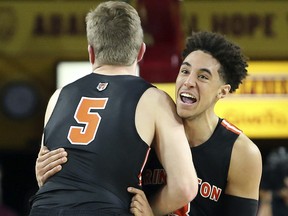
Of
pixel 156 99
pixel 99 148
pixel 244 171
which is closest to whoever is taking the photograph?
pixel 99 148

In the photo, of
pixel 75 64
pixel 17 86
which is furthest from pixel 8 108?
pixel 75 64

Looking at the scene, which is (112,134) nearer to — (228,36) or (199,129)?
(199,129)

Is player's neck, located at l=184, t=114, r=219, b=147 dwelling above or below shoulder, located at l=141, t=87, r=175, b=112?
below

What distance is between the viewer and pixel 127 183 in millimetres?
3861

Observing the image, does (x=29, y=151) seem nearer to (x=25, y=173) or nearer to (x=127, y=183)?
(x=25, y=173)

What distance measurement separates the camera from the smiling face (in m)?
4.22

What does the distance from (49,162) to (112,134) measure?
326 mm

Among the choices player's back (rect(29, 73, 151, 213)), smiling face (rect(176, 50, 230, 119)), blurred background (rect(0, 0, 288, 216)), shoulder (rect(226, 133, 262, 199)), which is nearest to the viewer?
player's back (rect(29, 73, 151, 213))

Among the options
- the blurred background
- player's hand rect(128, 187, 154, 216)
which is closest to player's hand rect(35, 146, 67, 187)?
player's hand rect(128, 187, 154, 216)

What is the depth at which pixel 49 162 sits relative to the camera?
3.92 meters

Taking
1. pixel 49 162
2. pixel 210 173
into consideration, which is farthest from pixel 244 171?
pixel 49 162

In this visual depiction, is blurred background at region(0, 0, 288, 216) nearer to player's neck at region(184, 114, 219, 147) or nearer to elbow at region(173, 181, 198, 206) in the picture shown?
player's neck at region(184, 114, 219, 147)

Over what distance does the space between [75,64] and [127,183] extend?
6670 mm

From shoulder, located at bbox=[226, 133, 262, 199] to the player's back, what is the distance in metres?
0.67
